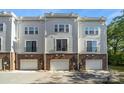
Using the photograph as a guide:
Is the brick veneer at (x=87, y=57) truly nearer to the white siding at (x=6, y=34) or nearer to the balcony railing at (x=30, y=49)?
the balcony railing at (x=30, y=49)

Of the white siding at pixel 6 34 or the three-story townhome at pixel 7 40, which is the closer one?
the three-story townhome at pixel 7 40

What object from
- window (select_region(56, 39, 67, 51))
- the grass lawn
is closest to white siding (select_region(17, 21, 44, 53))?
window (select_region(56, 39, 67, 51))

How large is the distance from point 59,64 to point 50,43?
107 centimetres

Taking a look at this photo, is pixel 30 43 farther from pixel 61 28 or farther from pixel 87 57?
pixel 87 57

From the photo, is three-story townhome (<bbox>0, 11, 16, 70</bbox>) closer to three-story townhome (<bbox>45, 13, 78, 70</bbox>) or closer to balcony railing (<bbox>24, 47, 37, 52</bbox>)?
balcony railing (<bbox>24, 47, 37, 52</bbox>)

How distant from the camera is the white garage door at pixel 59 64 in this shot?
16438 millimetres

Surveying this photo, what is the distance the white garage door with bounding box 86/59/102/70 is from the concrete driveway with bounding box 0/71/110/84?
241mm

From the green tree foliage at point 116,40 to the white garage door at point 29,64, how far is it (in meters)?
3.05

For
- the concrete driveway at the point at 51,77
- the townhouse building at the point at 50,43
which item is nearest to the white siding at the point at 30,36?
the townhouse building at the point at 50,43

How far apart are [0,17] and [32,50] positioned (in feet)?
6.47

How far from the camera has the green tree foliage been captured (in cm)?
1470

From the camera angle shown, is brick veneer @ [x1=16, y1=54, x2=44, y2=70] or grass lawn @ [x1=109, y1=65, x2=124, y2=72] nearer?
grass lawn @ [x1=109, y1=65, x2=124, y2=72]
